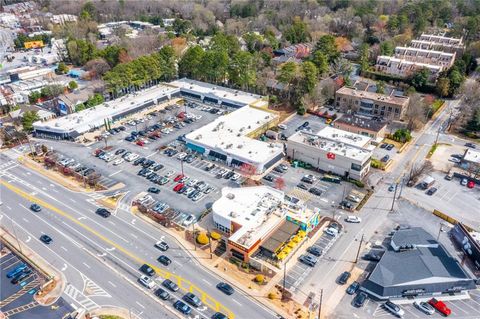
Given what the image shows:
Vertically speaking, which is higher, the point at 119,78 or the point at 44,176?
the point at 119,78

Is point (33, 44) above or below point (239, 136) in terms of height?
above

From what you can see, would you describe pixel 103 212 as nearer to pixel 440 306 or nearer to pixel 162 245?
pixel 162 245

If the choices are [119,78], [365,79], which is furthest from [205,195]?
[365,79]

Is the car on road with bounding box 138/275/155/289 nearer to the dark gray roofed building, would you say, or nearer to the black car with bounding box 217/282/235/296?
the black car with bounding box 217/282/235/296

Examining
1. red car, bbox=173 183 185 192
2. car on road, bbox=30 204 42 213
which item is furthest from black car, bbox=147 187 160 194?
car on road, bbox=30 204 42 213

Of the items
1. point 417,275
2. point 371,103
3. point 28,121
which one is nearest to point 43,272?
point 28,121

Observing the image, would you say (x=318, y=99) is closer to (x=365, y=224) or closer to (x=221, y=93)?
(x=221, y=93)
